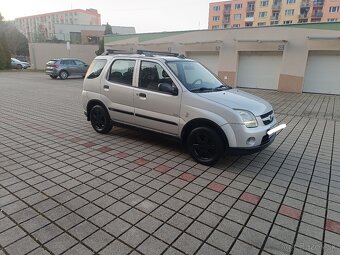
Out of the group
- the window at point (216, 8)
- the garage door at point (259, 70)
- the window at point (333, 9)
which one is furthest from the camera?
the window at point (216, 8)

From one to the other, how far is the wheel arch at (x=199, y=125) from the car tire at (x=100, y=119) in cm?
199

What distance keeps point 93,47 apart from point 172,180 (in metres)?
31.6

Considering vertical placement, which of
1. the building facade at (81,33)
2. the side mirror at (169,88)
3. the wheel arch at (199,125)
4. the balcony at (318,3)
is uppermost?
the balcony at (318,3)

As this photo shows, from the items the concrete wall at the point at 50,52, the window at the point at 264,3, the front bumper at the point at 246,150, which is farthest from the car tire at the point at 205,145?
the window at the point at 264,3

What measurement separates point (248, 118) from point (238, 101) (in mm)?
412

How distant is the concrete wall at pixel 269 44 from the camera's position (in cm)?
1405

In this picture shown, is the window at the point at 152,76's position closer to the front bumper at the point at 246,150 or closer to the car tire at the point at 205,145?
the car tire at the point at 205,145

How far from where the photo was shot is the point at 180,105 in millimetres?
4395

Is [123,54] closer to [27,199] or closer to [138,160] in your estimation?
[138,160]

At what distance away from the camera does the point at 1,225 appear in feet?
8.56

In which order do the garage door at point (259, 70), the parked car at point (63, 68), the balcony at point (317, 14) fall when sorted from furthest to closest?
the balcony at point (317, 14) → the parked car at point (63, 68) → the garage door at point (259, 70)

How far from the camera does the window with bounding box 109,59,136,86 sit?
5.12m

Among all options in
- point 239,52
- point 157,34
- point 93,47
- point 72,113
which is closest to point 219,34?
point 239,52

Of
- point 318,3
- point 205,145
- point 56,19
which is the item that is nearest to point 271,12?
point 318,3
